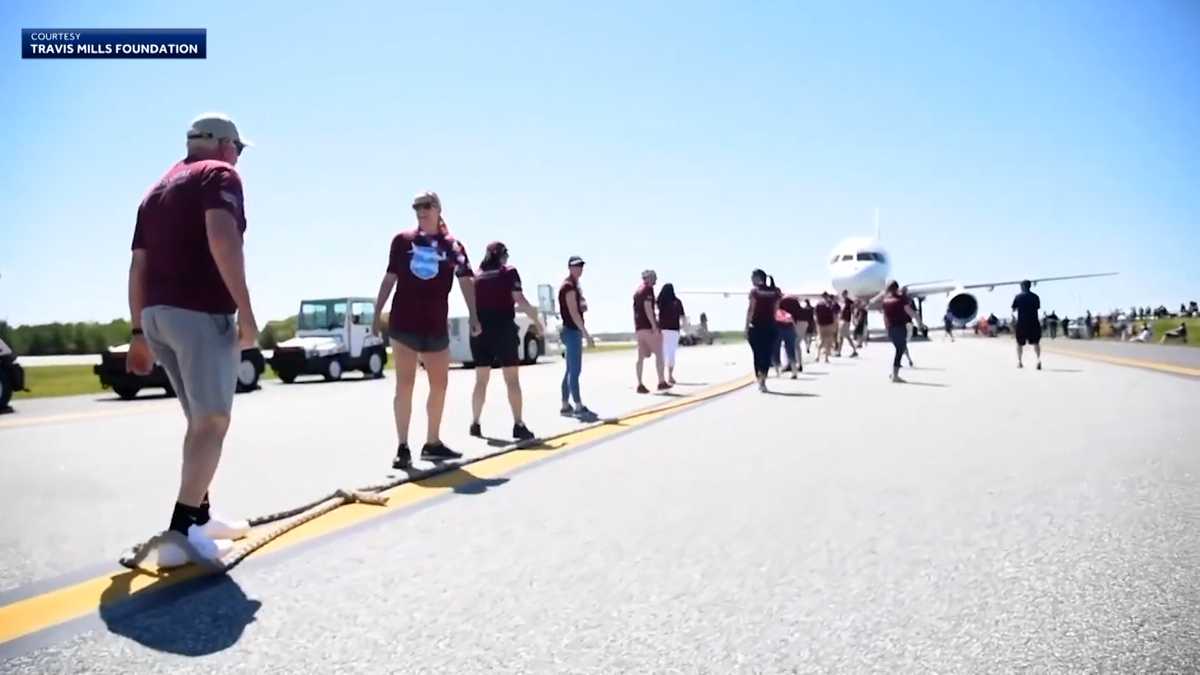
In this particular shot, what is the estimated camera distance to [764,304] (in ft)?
44.2

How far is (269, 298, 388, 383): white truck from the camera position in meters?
19.3

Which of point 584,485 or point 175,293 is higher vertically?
point 175,293

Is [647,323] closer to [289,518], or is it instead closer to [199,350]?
[289,518]

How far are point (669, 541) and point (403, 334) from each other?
307 cm

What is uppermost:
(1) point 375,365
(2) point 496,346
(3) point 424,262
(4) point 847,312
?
(3) point 424,262

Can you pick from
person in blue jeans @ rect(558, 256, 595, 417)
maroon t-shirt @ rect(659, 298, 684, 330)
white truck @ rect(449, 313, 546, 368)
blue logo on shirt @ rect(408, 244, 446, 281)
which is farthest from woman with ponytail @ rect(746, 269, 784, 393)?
white truck @ rect(449, 313, 546, 368)

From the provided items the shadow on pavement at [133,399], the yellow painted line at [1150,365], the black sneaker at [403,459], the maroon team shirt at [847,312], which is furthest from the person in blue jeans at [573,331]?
the maroon team shirt at [847,312]

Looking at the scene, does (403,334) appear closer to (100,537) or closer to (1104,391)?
(100,537)

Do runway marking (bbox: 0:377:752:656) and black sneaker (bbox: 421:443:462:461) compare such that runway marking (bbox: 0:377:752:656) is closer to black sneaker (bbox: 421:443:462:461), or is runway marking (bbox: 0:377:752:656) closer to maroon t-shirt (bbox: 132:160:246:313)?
black sneaker (bbox: 421:443:462:461)

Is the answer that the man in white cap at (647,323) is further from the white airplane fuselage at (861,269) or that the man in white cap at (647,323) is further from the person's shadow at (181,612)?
the white airplane fuselage at (861,269)

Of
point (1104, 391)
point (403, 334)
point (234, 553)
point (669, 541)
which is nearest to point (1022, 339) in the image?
point (1104, 391)

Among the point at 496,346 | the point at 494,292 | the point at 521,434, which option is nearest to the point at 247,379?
the point at 494,292

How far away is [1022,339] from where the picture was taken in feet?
58.5

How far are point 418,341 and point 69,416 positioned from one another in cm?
745
